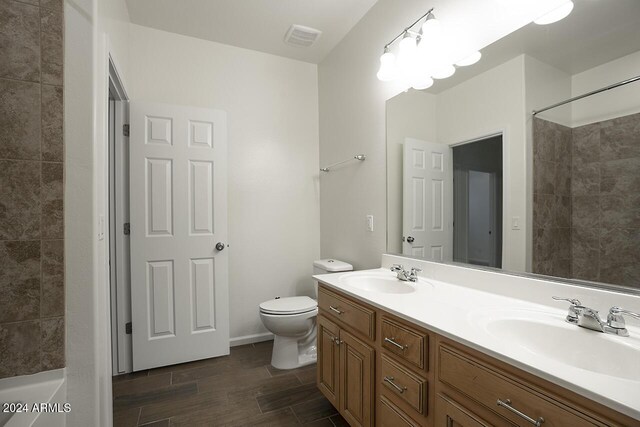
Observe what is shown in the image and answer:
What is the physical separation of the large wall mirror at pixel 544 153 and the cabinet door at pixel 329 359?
2.41 ft

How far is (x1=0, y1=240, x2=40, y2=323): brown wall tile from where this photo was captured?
105 cm

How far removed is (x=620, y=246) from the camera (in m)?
0.98

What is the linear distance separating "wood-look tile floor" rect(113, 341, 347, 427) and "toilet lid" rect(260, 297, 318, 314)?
1.52ft

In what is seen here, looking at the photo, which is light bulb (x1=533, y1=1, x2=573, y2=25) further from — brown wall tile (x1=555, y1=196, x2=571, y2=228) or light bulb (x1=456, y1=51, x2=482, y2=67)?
brown wall tile (x1=555, y1=196, x2=571, y2=228)

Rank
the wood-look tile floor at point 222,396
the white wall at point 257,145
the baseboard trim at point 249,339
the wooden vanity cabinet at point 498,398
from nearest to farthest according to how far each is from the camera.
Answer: the wooden vanity cabinet at point 498,398, the wood-look tile floor at point 222,396, the white wall at point 257,145, the baseboard trim at point 249,339

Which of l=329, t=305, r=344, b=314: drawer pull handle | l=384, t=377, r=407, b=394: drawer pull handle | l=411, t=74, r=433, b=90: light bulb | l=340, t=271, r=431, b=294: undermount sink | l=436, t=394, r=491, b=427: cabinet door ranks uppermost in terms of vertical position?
l=411, t=74, r=433, b=90: light bulb

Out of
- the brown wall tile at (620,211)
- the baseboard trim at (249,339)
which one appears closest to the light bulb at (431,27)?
the brown wall tile at (620,211)

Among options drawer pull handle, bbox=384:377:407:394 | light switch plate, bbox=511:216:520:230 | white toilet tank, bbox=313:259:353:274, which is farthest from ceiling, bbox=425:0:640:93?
white toilet tank, bbox=313:259:353:274

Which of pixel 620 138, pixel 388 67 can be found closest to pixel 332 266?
pixel 388 67

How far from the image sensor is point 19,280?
107 cm

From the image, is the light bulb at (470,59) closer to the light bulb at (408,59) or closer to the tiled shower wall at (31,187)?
the light bulb at (408,59)

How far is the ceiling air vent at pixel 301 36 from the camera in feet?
7.90

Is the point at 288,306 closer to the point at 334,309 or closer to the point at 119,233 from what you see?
the point at 334,309

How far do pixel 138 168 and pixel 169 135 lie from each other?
338mm
